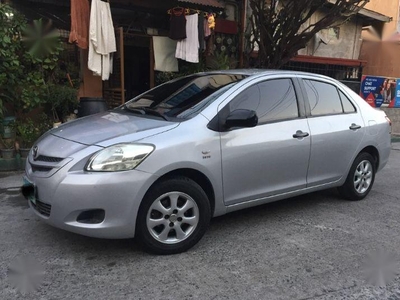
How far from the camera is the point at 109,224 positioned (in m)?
3.06

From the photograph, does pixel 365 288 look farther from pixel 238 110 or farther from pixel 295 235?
pixel 238 110

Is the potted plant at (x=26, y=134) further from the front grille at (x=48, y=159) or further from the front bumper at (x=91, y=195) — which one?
the front bumper at (x=91, y=195)

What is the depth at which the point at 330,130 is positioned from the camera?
14.6 ft

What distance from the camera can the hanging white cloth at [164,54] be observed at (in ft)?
28.3

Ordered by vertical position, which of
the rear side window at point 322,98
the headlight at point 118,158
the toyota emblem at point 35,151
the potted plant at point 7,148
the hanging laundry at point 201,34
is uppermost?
the hanging laundry at point 201,34

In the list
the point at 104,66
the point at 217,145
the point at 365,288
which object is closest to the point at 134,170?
the point at 217,145

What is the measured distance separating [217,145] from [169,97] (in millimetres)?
970

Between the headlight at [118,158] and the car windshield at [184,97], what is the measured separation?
598mm

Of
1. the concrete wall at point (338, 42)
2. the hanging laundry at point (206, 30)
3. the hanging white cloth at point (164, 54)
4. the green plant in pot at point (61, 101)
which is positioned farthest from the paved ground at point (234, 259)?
the concrete wall at point (338, 42)

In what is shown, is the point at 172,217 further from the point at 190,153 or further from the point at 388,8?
the point at 388,8

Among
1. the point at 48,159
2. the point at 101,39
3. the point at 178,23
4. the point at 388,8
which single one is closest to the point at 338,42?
the point at 388,8

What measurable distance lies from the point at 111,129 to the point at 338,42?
11573mm

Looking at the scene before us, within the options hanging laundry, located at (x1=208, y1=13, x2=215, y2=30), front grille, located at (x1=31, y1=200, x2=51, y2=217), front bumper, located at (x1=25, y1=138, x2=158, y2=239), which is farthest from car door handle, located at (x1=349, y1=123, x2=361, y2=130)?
hanging laundry, located at (x1=208, y1=13, x2=215, y2=30)

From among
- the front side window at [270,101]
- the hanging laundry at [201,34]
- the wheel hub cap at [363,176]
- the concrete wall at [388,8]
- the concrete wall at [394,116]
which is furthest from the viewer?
the concrete wall at [388,8]
